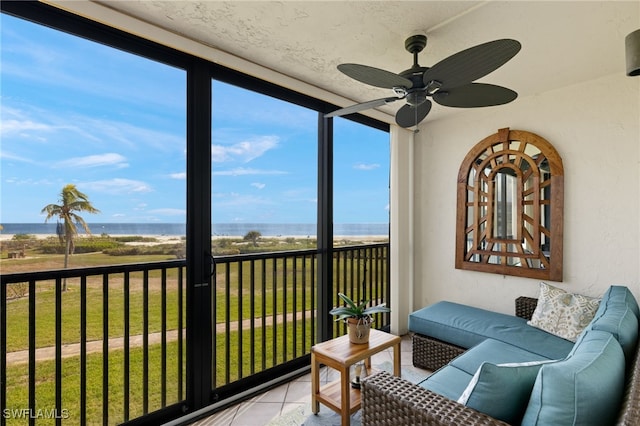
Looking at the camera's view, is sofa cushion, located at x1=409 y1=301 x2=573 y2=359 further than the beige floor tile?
Yes

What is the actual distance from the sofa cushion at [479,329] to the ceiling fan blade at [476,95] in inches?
66.1

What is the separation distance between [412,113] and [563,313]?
1.91 m

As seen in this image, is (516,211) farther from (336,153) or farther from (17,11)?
(17,11)

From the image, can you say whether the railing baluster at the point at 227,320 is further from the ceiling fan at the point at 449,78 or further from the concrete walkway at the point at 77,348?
the ceiling fan at the point at 449,78

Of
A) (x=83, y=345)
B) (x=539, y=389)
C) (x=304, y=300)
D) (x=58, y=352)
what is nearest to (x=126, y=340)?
(x=83, y=345)

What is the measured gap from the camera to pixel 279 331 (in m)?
2.99

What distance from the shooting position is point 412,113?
6.68 ft

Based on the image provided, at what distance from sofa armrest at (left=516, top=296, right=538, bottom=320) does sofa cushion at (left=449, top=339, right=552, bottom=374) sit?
28.4 inches

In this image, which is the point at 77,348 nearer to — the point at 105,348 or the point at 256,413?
the point at 105,348

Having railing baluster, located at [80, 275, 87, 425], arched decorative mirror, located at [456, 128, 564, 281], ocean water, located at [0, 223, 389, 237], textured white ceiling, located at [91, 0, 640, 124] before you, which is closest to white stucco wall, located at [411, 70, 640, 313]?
arched decorative mirror, located at [456, 128, 564, 281]

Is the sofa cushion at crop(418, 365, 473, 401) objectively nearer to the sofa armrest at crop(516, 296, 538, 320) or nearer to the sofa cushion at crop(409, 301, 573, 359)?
the sofa cushion at crop(409, 301, 573, 359)

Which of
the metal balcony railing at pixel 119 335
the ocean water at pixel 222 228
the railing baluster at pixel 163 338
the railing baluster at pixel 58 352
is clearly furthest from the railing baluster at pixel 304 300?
the railing baluster at pixel 58 352

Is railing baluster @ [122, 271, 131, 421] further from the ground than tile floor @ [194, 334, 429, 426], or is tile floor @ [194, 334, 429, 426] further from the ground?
railing baluster @ [122, 271, 131, 421]

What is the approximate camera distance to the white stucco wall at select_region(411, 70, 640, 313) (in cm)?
244
